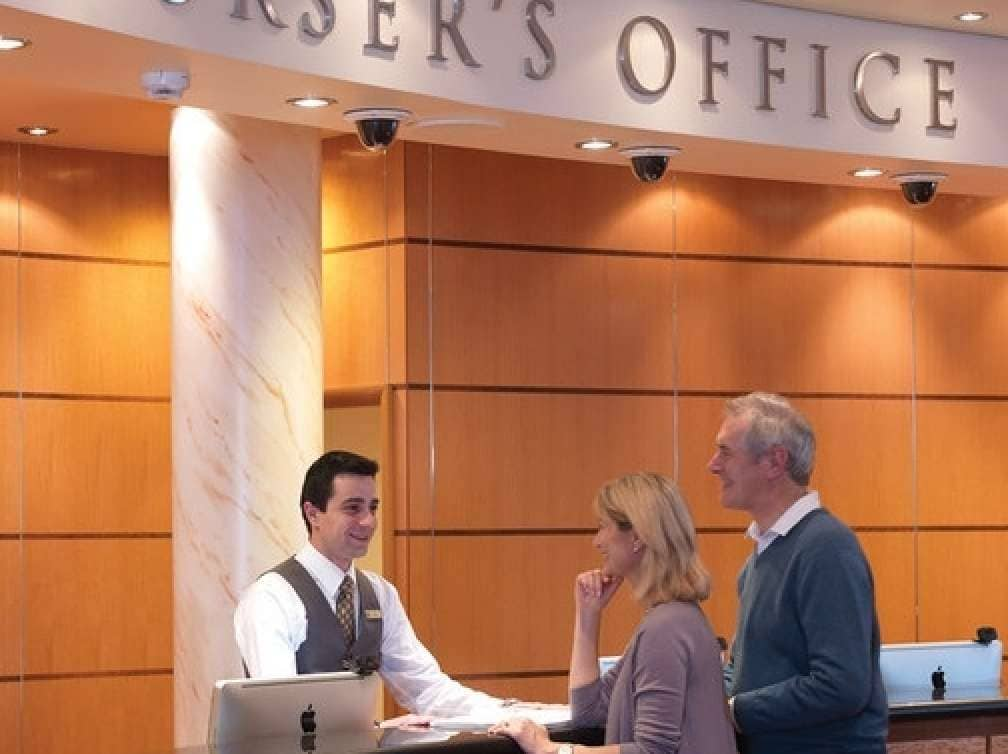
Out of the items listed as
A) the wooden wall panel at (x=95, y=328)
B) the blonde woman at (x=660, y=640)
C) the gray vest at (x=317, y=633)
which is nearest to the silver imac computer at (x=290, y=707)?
the blonde woman at (x=660, y=640)

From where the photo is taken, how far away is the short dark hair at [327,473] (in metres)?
5.76

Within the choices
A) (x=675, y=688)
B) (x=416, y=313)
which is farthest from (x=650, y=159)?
(x=675, y=688)

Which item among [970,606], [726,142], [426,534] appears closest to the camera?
[726,142]

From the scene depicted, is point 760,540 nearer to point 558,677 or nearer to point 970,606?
point 558,677

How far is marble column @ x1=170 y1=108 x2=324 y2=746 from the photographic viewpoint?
7934mm

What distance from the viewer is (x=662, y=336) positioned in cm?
962

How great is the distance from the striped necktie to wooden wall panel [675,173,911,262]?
171 inches

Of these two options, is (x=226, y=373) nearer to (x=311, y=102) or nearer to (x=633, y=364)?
(x=311, y=102)

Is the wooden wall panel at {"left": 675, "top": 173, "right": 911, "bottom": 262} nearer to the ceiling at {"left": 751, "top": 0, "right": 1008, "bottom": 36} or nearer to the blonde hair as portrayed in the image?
the ceiling at {"left": 751, "top": 0, "right": 1008, "bottom": 36}

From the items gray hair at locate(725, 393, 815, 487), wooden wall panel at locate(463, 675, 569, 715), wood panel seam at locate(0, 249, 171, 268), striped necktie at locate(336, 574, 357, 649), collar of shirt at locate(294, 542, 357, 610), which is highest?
wood panel seam at locate(0, 249, 171, 268)

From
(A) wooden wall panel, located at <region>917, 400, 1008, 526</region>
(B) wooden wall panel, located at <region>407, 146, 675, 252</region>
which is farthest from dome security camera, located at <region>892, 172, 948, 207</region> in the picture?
(A) wooden wall panel, located at <region>917, 400, 1008, 526</region>

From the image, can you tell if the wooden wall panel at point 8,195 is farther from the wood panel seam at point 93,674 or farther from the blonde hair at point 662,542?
the blonde hair at point 662,542

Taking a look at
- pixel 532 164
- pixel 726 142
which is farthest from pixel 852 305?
pixel 726 142

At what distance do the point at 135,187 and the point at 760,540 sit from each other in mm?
6235
